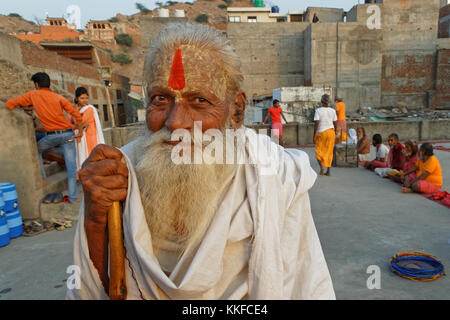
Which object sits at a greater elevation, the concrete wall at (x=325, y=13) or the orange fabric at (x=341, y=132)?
the concrete wall at (x=325, y=13)

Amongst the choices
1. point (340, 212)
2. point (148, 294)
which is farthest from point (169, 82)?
point (340, 212)

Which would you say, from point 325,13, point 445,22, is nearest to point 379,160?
point 325,13

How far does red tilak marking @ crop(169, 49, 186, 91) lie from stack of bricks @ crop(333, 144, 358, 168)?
23.2 feet

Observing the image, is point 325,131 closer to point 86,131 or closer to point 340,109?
point 340,109

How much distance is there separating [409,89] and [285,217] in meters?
27.0

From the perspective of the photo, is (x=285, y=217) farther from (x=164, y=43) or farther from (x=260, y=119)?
(x=260, y=119)

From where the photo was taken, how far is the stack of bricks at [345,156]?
7.58 metres

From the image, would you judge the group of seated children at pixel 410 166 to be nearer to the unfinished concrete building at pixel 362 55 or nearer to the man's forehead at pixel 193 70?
the man's forehead at pixel 193 70

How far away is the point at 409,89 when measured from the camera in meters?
23.5

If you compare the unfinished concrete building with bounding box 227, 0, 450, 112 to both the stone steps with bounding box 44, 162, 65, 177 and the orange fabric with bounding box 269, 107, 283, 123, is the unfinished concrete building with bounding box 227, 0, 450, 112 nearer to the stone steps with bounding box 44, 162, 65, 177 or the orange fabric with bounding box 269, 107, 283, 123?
the orange fabric with bounding box 269, 107, 283, 123

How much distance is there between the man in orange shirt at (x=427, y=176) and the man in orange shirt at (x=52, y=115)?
17.8ft

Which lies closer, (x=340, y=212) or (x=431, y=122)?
(x=340, y=212)

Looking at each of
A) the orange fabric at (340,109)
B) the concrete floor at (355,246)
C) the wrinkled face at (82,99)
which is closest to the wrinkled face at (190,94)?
the concrete floor at (355,246)

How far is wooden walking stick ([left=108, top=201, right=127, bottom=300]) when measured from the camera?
1109 mm
